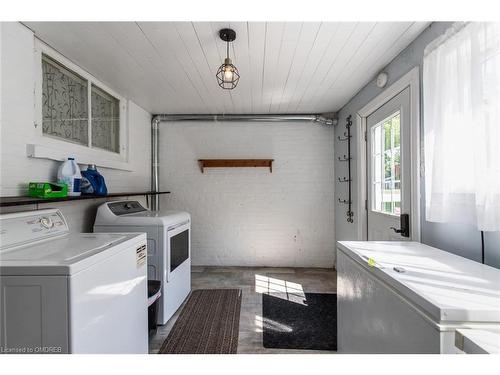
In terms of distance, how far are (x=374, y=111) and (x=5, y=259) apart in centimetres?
285

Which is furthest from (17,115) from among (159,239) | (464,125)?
(464,125)

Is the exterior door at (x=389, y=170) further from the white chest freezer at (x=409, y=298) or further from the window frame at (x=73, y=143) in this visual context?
the window frame at (x=73, y=143)

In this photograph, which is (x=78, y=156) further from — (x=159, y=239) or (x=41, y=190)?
(x=159, y=239)

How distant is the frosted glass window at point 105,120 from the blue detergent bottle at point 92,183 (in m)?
0.36

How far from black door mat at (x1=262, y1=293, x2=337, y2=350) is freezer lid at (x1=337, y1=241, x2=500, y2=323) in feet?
3.17

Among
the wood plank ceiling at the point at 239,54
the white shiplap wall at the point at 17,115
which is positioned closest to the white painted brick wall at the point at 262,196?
the wood plank ceiling at the point at 239,54

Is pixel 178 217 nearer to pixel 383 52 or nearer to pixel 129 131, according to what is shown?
pixel 129 131

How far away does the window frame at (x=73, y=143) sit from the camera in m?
1.71

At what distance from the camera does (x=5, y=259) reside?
101 cm

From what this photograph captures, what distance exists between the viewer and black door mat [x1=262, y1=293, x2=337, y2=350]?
1910 millimetres

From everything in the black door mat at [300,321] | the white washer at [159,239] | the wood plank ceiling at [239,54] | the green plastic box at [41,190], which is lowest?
the black door mat at [300,321]

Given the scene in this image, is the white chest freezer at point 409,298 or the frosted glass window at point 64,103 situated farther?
the frosted glass window at point 64,103

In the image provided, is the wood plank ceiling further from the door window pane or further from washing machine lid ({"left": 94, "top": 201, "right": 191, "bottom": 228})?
washing machine lid ({"left": 94, "top": 201, "right": 191, "bottom": 228})

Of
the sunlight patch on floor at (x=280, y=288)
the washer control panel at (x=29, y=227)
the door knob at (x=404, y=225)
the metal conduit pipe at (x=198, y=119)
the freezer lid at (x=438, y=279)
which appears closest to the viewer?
the freezer lid at (x=438, y=279)
